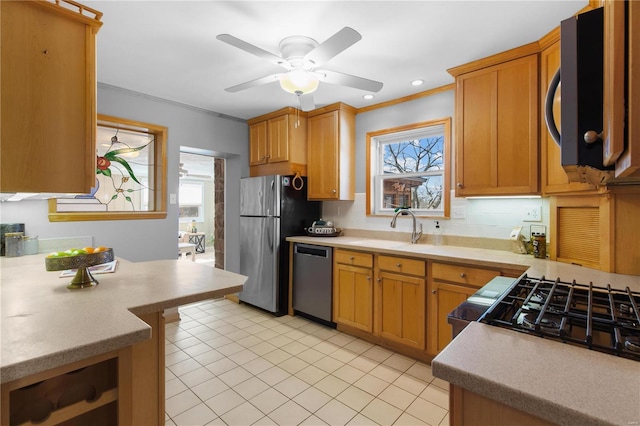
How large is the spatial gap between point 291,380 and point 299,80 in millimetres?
2196

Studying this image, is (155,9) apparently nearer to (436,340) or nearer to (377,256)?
(377,256)

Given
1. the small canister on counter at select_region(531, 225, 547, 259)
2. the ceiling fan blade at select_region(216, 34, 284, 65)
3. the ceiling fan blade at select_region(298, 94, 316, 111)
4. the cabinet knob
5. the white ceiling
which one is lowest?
the small canister on counter at select_region(531, 225, 547, 259)

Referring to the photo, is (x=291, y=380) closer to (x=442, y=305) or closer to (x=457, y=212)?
(x=442, y=305)

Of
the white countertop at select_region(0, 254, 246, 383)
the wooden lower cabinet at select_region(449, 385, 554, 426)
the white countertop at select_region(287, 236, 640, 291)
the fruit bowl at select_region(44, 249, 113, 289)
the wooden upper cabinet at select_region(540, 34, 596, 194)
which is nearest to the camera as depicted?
the wooden lower cabinet at select_region(449, 385, 554, 426)

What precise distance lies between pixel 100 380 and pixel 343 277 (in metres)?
2.25

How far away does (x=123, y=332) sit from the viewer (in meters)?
0.91

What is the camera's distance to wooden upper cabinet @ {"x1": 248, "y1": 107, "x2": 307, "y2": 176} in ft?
12.1

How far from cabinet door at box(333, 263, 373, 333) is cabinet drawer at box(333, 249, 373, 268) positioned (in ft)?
0.15

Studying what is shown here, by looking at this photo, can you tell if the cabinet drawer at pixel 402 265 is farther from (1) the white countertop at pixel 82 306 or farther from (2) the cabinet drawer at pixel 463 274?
(1) the white countertop at pixel 82 306

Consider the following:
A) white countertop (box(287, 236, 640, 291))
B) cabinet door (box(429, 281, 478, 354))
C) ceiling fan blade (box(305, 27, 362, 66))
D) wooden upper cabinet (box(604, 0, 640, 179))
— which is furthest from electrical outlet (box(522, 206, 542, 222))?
wooden upper cabinet (box(604, 0, 640, 179))

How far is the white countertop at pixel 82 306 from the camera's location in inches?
A: 31.5

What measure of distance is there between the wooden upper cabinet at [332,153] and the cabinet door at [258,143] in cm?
63

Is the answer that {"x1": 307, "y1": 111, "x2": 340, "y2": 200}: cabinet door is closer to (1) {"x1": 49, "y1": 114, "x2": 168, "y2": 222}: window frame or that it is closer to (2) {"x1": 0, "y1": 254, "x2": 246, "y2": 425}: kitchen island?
(1) {"x1": 49, "y1": 114, "x2": 168, "y2": 222}: window frame

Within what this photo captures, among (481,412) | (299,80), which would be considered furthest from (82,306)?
(299,80)
